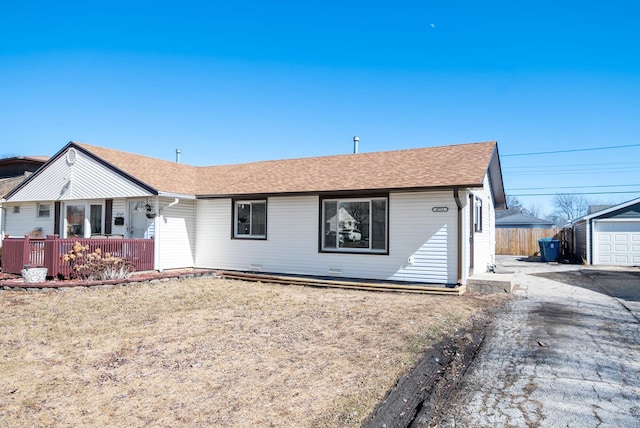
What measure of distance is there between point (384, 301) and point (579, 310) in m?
4.02

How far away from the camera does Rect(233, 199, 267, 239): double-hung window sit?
1320cm

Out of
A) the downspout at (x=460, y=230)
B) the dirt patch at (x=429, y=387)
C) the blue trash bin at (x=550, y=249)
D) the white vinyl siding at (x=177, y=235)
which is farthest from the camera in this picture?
the blue trash bin at (x=550, y=249)

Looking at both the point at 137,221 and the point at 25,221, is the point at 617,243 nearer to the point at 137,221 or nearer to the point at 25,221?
the point at 137,221

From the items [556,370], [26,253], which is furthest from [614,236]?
[26,253]

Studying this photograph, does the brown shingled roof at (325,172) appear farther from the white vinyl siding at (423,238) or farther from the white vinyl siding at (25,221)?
the white vinyl siding at (25,221)

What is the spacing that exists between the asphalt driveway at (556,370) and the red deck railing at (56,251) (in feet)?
33.7

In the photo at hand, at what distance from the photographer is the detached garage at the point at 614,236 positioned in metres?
19.2

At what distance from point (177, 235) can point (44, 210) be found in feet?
23.4

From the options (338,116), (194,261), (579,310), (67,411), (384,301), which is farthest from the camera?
(338,116)

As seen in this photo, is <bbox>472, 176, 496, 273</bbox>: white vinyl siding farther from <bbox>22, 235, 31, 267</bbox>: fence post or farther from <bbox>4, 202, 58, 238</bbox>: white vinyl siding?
<bbox>4, 202, 58, 238</bbox>: white vinyl siding

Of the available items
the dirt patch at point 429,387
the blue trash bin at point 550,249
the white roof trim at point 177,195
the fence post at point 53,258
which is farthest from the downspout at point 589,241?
the fence post at point 53,258

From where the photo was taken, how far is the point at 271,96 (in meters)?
19.3

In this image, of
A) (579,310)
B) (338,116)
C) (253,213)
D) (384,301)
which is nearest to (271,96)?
(338,116)

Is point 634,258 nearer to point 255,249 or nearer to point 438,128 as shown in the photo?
point 438,128
